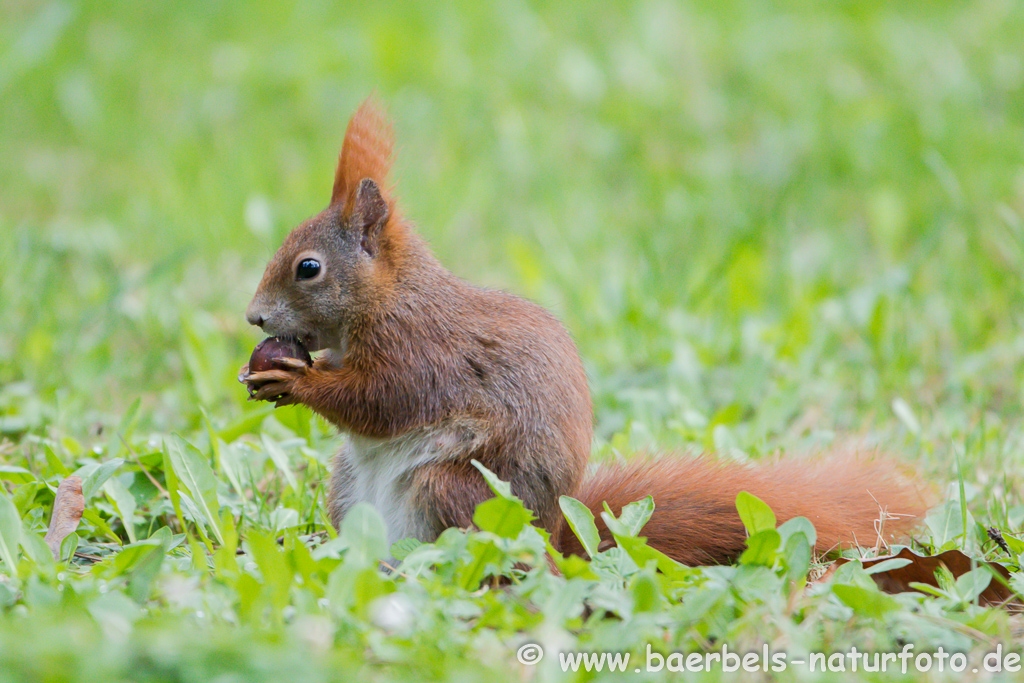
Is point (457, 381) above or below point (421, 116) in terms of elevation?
below

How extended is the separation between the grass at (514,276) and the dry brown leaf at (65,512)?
0.18 ft

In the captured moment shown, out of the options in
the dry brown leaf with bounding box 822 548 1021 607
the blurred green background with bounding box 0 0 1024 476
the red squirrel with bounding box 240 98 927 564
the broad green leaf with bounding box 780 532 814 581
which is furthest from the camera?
the blurred green background with bounding box 0 0 1024 476

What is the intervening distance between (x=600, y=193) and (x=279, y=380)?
333cm

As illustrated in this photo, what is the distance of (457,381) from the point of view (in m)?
2.10

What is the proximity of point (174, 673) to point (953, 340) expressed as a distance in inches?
119

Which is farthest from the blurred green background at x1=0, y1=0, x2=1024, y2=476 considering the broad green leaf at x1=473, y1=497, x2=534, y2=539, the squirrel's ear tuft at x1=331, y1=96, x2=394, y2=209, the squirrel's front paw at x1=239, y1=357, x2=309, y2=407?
the broad green leaf at x1=473, y1=497, x2=534, y2=539

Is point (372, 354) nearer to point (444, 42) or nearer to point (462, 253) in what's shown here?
point (462, 253)

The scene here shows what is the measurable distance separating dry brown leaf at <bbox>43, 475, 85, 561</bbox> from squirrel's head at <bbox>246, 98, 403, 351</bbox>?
488mm

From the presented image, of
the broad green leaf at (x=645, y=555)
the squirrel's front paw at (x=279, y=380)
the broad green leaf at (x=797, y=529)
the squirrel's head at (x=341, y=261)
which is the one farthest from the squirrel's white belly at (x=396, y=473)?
the broad green leaf at (x=797, y=529)

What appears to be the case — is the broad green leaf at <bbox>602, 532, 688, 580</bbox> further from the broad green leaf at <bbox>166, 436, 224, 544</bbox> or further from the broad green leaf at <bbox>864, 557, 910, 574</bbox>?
the broad green leaf at <bbox>166, 436, 224, 544</bbox>

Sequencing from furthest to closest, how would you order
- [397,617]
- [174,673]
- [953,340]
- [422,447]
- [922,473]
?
[953,340] → [922,473] → [422,447] → [397,617] → [174,673]

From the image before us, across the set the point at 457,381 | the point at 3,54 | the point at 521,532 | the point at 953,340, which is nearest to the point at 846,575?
the point at 521,532

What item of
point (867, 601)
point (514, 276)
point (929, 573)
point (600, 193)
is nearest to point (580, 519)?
point (867, 601)

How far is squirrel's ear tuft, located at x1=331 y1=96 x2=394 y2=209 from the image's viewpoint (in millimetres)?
2291
